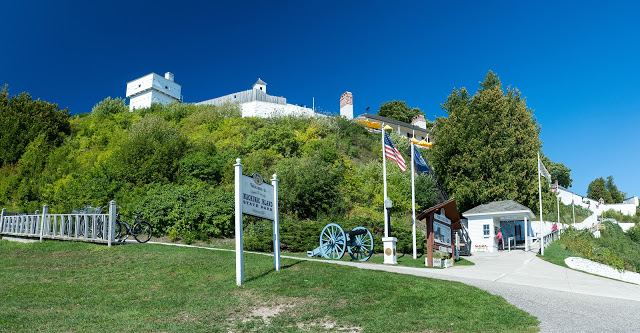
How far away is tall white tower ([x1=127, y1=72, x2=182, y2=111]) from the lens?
205 ft

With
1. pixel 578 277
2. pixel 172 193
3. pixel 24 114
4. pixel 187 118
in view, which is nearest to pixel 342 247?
pixel 578 277

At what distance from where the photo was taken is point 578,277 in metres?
13.7

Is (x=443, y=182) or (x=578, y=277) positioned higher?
(x=443, y=182)

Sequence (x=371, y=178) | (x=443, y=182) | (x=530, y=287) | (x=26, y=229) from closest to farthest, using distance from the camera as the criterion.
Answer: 1. (x=530, y=287)
2. (x=26, y=229)
3. (x=371, y=178)
4. (x=443, y=182)

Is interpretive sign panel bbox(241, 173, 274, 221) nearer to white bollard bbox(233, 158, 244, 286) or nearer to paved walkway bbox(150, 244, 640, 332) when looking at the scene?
white bollard bbox(233, 158, 244, 286)

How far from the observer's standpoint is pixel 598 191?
79.4 m

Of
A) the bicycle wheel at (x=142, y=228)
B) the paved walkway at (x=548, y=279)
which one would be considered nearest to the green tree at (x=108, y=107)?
the bicycle wheel at (x=142, y=228)

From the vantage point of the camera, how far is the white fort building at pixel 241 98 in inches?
2063

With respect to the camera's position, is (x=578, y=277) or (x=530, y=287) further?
(x=578, y=277)

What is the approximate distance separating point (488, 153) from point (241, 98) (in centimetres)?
3408

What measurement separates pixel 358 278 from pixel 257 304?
2703 mm

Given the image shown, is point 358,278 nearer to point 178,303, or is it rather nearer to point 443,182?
point 178,303

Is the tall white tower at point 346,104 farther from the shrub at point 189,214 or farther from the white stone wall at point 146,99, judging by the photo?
the shrub at point 189,214

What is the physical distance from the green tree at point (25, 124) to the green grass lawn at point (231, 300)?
28.9 m
